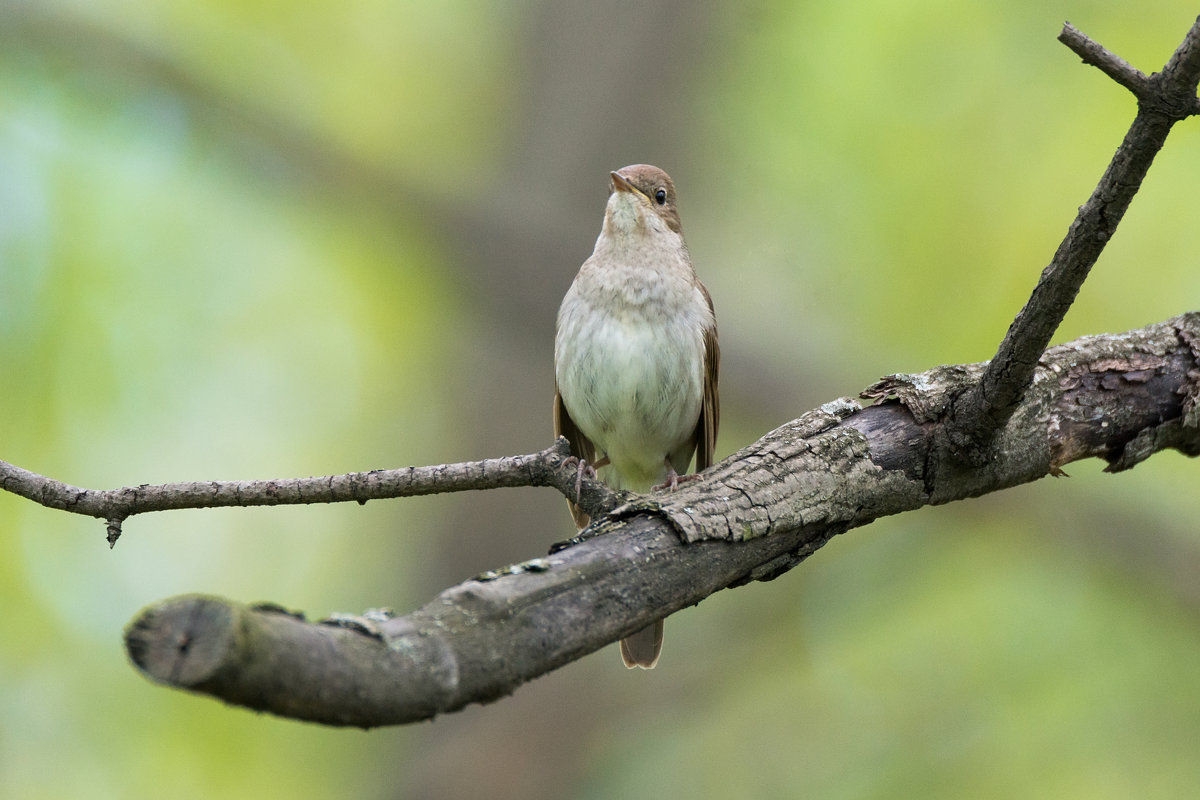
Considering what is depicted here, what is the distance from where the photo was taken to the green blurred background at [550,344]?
340 inches

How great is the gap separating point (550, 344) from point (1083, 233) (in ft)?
21.1

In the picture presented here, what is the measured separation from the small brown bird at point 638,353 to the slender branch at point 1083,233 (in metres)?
2.24

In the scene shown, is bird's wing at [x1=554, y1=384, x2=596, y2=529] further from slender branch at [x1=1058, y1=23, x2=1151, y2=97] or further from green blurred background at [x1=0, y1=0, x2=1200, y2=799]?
slender branch at [x1=1058, y1=23, x2=1151, y2=97]

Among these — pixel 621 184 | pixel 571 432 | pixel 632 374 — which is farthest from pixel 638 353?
pixel 621 184

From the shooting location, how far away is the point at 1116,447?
432 centimetres

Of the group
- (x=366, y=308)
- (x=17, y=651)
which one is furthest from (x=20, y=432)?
(x=366, y=308)

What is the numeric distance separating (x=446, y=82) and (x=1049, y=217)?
642 centimetres

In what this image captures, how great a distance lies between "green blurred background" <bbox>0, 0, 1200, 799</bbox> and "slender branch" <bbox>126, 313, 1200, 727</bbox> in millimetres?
3777

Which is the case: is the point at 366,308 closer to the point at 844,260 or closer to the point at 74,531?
the point at 74,531

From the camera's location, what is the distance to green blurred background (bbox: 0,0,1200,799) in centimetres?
864

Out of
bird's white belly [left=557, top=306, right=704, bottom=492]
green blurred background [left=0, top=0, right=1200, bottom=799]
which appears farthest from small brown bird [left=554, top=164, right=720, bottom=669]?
green blurred background [left=0, top=0, right=1200, bottom=799]

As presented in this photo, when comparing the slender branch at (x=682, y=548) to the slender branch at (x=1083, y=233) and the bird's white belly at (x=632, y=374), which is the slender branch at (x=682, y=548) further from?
the bird's white belly at (x=632, y=374)

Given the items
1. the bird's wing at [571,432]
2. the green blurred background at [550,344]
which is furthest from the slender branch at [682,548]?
the green blurred background at [550,344]

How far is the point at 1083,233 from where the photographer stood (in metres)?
2.97
